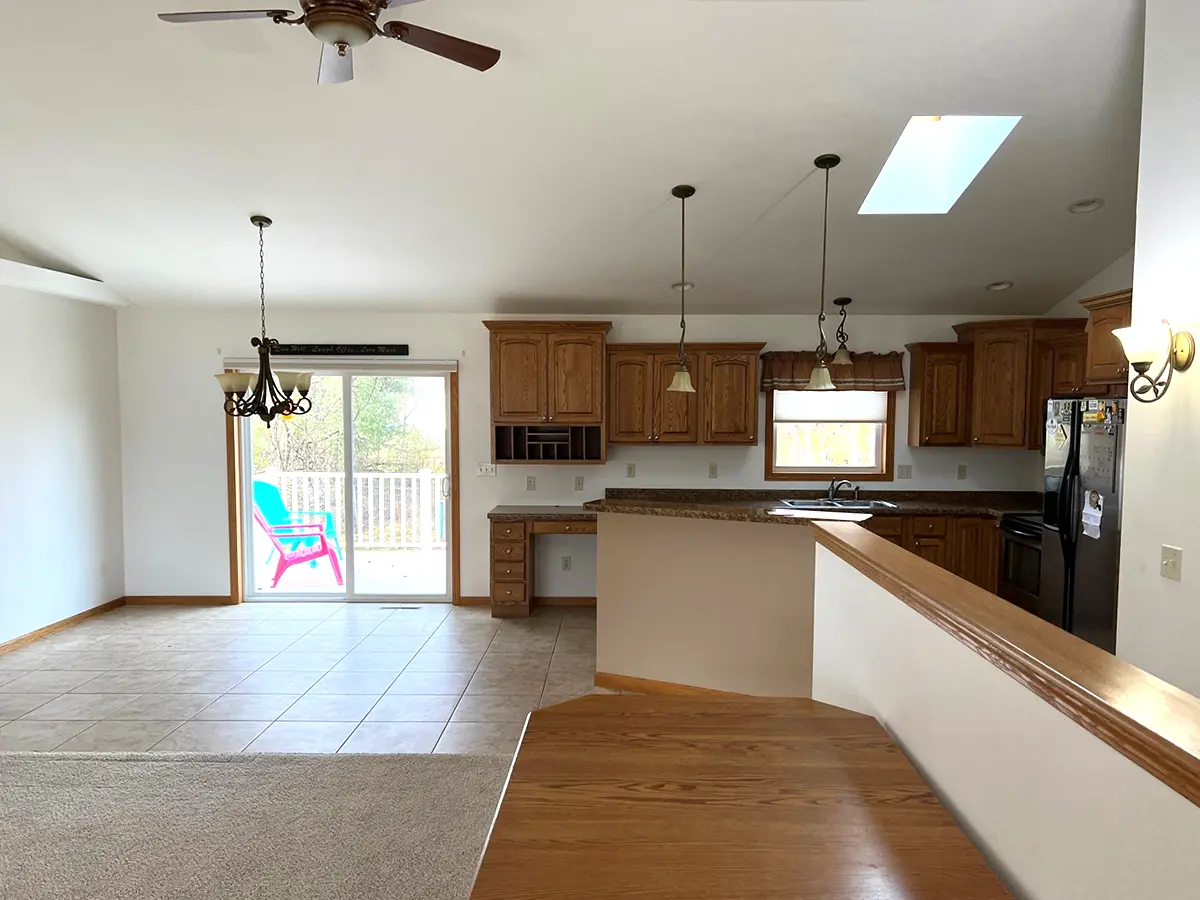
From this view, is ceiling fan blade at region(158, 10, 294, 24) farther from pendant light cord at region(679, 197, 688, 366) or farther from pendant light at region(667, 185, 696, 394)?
pendant light cord at region(679, 197, 688, 366)

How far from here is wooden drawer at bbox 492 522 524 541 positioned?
5062mm

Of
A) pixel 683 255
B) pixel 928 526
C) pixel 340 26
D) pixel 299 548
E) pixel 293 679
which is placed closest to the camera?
pixel 340 26

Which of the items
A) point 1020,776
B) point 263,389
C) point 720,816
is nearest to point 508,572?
point 263,389

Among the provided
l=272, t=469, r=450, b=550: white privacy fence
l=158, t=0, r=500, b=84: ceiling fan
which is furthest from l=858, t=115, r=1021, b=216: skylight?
l=272, t=469, r=450, b=550: white privacy fence

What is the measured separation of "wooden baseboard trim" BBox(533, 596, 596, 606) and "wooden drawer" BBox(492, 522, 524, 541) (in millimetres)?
724

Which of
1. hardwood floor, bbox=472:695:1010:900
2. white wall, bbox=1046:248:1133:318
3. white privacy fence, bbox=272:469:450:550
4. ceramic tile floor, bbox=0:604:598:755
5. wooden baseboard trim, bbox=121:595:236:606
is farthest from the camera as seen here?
white privacy fence, bbox=272:469:450:550

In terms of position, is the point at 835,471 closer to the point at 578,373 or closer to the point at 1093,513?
the point at 1093,513

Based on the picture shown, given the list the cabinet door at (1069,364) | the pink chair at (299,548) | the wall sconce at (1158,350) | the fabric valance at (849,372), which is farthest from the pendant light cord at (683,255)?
the pink chair at (299,548)

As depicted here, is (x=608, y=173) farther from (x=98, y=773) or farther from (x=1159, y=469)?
(x=98, y=773)

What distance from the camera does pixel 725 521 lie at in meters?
3.38

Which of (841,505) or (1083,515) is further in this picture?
(841,505)

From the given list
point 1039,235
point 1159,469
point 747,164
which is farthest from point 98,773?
point 1039,235

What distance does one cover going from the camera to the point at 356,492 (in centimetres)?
553

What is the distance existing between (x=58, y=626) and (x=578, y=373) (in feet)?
14.3
